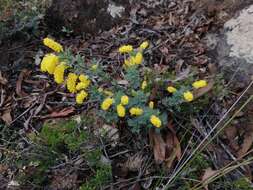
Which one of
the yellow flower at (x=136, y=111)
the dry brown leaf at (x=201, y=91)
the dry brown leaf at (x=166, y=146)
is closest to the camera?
the yellow flower at (x=136, y=111)

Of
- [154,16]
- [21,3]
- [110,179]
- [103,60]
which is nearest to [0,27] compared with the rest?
[21,3]

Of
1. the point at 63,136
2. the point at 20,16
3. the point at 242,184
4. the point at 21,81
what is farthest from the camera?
the point at 20,16

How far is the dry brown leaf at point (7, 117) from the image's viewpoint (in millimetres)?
3021

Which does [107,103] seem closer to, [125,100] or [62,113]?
[125,100]

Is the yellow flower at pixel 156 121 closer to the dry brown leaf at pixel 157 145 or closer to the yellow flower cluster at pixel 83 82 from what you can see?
the dry brown leaf at pixel 157 145

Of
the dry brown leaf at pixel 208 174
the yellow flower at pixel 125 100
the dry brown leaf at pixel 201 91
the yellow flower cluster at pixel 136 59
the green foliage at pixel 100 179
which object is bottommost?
the green foliage at pixel 100 179

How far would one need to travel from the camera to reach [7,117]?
3.05 meters

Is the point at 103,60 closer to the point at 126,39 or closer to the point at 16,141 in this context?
the point at 126,39

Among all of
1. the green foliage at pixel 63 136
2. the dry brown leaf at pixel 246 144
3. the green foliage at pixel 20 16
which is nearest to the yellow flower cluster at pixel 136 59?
the green foliage at pixel 63 136

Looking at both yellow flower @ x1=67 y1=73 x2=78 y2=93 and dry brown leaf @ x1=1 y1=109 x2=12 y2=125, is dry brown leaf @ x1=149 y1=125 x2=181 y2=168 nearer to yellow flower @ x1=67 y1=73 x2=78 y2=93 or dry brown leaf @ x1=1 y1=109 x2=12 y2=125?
yellow flower @ x1=67 y1=73 x2=78 y2=93

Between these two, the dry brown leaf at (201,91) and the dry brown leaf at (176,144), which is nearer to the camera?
the dry brown leaf at (176,144)

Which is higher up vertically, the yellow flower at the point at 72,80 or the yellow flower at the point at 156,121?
the yellow flower at the point at 72,80

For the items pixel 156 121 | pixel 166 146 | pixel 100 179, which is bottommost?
pixel 100 179

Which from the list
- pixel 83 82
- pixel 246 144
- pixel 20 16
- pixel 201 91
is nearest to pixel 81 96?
pixel 83 82
